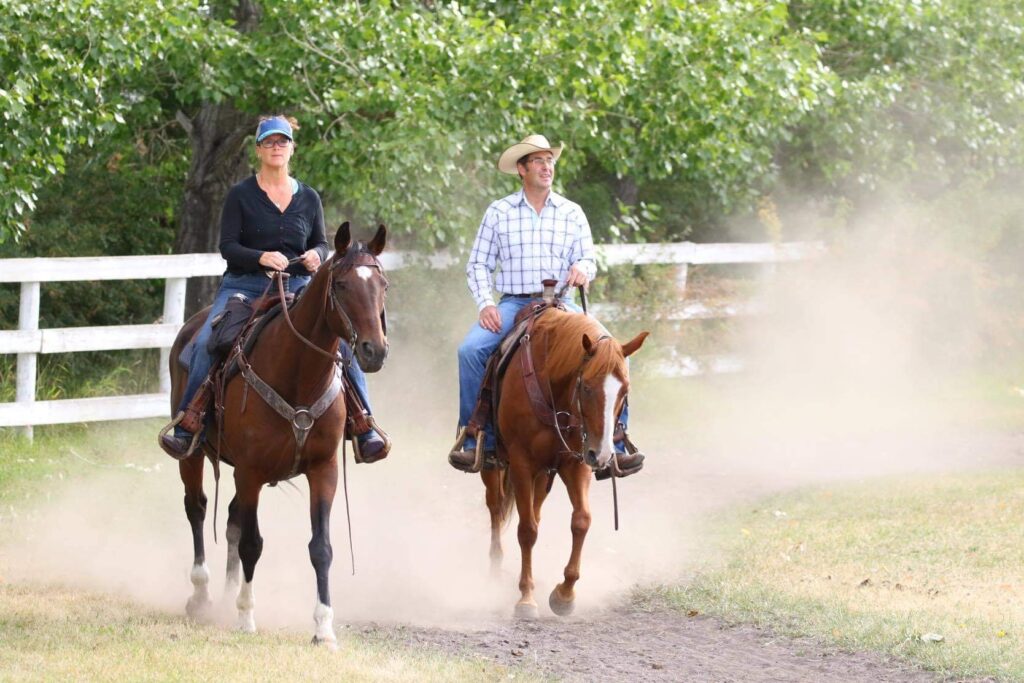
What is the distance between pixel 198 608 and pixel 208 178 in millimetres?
8124

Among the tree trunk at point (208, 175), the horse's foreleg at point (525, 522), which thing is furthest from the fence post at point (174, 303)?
the horse's foreleg at point (525, 522)

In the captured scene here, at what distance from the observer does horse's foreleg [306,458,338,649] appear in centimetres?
734

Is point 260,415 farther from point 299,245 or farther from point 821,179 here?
point 821,179

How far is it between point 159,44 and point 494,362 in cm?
539

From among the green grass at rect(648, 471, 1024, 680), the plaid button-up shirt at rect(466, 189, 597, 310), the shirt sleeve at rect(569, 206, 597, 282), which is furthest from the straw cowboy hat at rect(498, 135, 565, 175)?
the green grass at rect(648, 471, 1024, 680)

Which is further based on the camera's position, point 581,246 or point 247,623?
point 581,246

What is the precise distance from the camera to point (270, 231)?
315 inches

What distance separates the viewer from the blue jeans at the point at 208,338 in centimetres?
801

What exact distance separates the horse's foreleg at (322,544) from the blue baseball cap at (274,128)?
1787 millimetres

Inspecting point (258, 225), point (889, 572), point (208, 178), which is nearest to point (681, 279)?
point (208, 178)

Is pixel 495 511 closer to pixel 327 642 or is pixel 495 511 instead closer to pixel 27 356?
pixel 327 642

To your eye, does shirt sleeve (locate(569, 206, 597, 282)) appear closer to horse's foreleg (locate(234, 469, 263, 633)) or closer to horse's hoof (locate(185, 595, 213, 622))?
horse's foreleg (locate(234, 469, 263, 633))

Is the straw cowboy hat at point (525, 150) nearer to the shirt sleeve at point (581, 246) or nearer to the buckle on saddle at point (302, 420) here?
the shirt sleeve at point (581, 246)

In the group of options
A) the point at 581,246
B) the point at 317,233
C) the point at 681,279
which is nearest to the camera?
the point at 317,233
